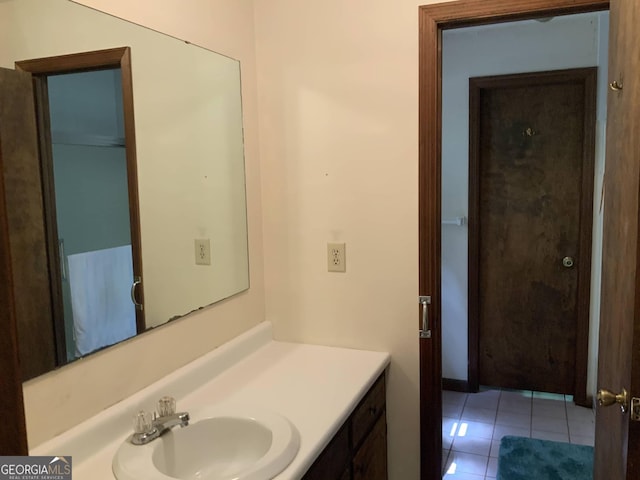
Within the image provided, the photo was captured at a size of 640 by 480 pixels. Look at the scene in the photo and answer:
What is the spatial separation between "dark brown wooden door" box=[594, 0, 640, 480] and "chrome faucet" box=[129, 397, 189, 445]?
1054 millimetres

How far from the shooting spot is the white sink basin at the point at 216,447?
47.4 inches

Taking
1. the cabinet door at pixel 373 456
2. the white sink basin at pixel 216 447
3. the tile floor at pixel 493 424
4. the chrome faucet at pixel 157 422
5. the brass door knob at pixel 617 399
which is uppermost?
the brass door knob at pixel 617 399

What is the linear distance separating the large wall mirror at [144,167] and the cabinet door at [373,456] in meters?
0.73

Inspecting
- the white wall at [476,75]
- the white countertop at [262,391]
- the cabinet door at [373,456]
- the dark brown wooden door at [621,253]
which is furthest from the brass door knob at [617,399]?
the white wall at [476,75]

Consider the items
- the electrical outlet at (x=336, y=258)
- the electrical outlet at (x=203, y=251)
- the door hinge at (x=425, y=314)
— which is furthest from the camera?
the electrical outlet at (x=336, y=258)

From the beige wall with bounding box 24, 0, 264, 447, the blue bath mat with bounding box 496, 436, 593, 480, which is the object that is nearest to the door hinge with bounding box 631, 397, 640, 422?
the beige wall with bounding box 24, 0, 264, 447

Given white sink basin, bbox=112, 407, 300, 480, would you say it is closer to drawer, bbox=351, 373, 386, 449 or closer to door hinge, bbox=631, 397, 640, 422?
drawer, bbox=351, 373, 386, 449

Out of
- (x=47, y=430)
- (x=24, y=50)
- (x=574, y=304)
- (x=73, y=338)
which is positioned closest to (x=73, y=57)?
(x=24, y=50)

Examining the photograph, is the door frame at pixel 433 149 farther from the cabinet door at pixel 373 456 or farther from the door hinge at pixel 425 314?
the cabinet door at pixel 373 456

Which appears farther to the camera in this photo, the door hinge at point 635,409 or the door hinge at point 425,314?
the door hinge at point 425,314

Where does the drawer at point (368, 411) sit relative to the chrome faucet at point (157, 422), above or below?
below

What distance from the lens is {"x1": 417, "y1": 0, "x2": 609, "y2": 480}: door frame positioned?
1664mm

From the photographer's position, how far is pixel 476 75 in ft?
10.6

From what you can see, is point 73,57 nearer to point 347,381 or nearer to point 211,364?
point 211,364
